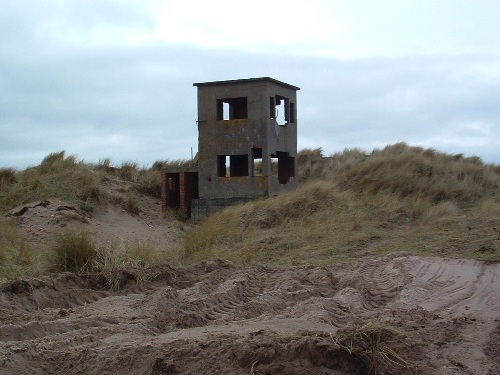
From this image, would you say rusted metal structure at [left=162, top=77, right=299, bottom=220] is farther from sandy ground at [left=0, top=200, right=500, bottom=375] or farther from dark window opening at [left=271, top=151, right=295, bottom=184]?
sandy ground at [left=0, top=200, right=500, bottom=375]

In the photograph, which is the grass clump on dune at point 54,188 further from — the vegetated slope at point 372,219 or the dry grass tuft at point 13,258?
the dry grass tuft at point 13,258

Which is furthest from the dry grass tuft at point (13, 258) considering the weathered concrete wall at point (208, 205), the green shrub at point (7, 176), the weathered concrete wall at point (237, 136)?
the weathered concrete wall at point (237, 136)

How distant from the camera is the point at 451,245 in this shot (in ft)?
41.6

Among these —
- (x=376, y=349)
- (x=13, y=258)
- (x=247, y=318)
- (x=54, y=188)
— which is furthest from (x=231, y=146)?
(x=376, y=349)

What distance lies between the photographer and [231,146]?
2244 centimetres

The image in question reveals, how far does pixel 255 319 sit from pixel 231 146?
16.1 metres

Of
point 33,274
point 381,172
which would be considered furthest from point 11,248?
point 381,172

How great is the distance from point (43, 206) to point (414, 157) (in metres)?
12.5

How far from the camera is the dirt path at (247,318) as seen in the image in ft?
16.1

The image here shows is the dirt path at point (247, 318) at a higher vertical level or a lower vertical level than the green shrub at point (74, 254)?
lower

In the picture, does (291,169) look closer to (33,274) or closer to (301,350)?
(33,274)

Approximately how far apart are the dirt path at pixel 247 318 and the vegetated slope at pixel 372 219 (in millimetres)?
2392

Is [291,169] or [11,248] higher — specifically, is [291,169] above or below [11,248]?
above

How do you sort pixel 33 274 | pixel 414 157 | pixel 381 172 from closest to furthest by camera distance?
pixel 33 274, pixel 381 172, pixel 414 157
